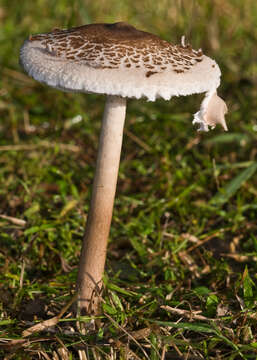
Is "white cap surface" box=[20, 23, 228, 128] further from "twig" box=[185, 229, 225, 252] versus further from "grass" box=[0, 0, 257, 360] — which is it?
"twig" box=[185, 229, 225, 252]

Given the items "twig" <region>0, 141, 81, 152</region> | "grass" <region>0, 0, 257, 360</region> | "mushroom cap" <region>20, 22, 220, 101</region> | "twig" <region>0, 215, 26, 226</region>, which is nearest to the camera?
"mushroom cap" <region>20, 22, 220, 101</region>

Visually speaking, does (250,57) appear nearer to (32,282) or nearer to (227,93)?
(227,93)

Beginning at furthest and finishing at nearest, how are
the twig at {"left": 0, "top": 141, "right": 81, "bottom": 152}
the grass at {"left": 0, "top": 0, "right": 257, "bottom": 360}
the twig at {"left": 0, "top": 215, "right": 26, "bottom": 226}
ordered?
the twig at {"left": 0, "top": 141, "right": 81, "bottom": 152} → the twig at {"left": 0, "top": 215, "right": 26, "bottom": 226} → the grass at {"left": 0, "top": 0, "right": 257, "bottom": 360}

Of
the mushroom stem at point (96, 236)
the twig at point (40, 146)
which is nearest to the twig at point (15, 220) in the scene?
the mushroom stem at point (96, 236)

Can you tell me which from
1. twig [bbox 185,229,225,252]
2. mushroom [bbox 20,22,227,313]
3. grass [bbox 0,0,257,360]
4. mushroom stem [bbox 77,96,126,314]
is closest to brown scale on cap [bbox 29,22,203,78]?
mushroom [bbox 20,22,227,313]

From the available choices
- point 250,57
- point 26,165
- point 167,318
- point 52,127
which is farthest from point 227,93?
point 167,318

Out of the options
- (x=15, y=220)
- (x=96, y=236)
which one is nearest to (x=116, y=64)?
(x=96, y=236)

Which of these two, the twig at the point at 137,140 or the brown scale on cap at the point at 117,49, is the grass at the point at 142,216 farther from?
the brown scale on cap at the point at 117,49
